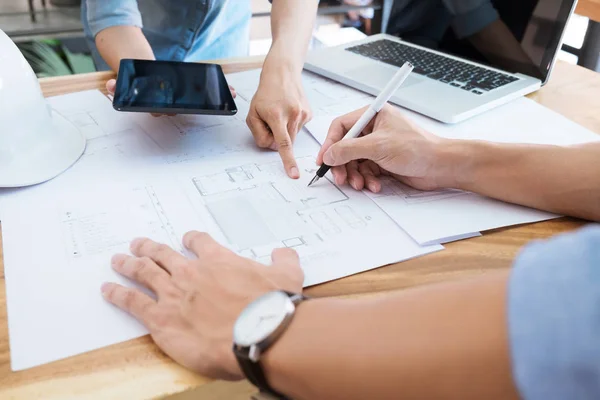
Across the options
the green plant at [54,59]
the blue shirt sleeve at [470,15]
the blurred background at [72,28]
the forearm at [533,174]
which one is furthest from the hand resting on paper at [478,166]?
the green plant at [54,59]

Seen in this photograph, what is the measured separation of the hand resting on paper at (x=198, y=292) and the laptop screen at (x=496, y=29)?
735 millimetres

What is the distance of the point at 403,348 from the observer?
37cm

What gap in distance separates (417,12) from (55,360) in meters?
1.04

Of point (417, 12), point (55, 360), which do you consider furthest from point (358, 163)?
point (417, 12)

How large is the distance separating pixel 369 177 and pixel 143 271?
35 cm

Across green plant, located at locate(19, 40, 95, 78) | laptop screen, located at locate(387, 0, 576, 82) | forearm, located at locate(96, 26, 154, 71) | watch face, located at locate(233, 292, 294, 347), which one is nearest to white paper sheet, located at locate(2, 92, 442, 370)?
watch face, located at locate(233, 292, 294, 347)

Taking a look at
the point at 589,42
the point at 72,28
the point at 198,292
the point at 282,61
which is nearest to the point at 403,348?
the point at 198,292

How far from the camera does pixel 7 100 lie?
26.7 inches

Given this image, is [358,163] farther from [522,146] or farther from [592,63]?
[592,63]

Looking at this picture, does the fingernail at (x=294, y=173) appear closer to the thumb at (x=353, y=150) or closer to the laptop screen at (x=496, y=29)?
the thumb at (x=353, y=150)

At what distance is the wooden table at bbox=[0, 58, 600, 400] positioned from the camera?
0.45m

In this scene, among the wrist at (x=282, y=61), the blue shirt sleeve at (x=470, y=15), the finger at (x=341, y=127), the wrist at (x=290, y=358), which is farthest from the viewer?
the blue shirt sleeve at (x=470, y=15)

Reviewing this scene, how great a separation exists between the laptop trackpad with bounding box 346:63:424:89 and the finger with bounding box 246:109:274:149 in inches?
11.2

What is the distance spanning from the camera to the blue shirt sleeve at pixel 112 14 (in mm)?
1033
